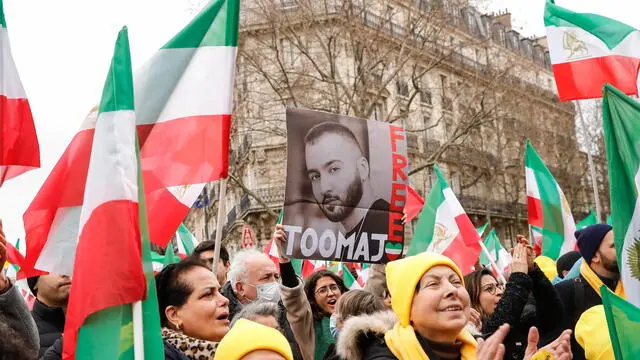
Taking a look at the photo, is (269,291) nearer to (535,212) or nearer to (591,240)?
(591,240)

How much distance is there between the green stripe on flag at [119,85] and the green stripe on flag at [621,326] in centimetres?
206

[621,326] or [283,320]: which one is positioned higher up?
[621,326]

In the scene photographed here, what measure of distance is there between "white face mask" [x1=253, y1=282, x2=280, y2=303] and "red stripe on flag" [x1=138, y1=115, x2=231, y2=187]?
92cm

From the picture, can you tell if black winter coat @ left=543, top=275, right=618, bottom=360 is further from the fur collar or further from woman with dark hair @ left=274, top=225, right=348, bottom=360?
woman with dark hair @ left=274, top=225, right=348, bottom=360

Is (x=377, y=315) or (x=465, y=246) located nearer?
(x=377, y=315)

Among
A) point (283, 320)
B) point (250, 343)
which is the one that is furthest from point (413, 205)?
point (250, 343)

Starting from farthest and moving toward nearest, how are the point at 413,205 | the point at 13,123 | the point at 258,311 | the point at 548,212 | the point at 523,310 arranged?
the point at 413,205 < the point at 548,212 < the point at 13,123 < the point at 523,310 < the point at 258,311

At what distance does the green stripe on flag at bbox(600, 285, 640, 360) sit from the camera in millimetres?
3418

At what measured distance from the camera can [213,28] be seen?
4.88 metres

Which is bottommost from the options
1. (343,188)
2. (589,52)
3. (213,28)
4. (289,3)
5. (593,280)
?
(593,280)

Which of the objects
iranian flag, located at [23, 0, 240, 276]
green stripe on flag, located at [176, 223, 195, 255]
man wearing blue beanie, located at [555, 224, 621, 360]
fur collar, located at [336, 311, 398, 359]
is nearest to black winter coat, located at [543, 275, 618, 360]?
man wearing blue beanie, located at [555, 224, 621, 360]

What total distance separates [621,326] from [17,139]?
10.0 feet

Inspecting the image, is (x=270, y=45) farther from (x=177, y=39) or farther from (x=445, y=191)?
(x=177, y=39)

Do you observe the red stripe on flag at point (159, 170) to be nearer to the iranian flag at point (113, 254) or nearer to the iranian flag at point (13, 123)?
the iranian flag at point (13, 123)
